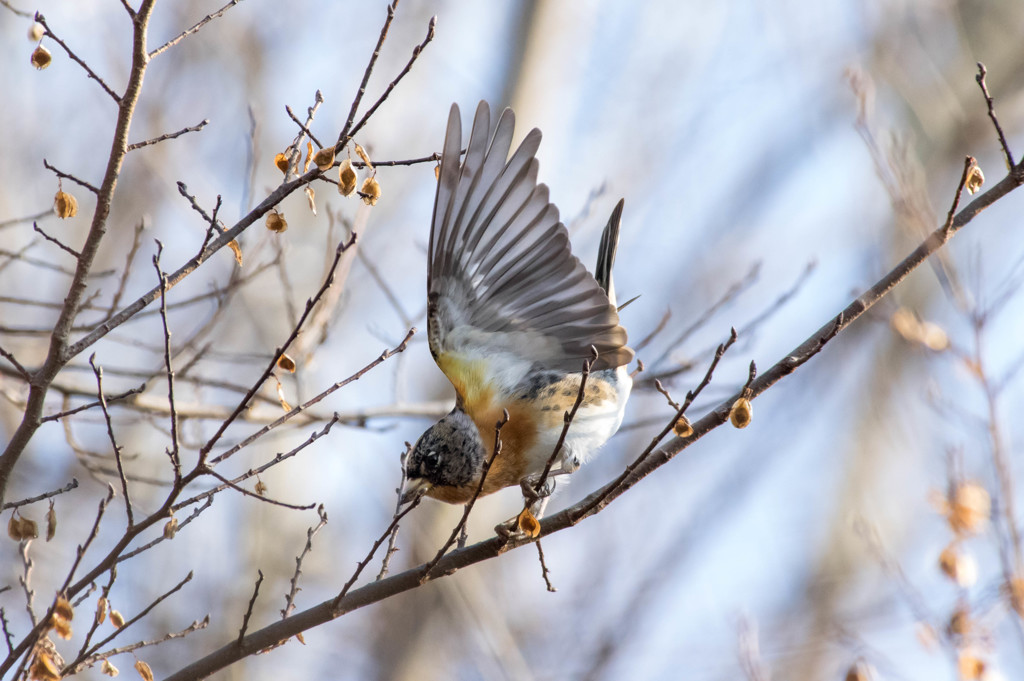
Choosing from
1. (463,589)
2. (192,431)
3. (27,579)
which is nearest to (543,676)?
(463,589)

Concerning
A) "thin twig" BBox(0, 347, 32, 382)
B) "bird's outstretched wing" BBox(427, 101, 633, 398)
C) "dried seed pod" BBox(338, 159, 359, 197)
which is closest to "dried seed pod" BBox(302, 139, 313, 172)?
"dried seed pod" BBox(338, 159, 359, 197)

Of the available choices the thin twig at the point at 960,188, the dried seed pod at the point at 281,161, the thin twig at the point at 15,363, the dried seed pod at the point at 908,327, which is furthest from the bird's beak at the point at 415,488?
the dried seed pod at the point at 908,327

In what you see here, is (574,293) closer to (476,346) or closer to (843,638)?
(476,346)

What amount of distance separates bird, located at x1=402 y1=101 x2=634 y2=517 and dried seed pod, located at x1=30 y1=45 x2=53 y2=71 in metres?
1.14

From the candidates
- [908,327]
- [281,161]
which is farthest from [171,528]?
[908,327]

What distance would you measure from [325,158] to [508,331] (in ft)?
4.42

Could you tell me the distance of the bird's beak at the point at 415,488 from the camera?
127 inches

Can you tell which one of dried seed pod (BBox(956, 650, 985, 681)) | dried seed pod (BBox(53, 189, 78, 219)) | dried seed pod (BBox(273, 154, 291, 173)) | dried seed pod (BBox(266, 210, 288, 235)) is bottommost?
dried seed pod (BBox(956, 650, 985, 681))

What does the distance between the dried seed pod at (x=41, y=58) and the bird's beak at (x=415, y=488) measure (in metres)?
1.79

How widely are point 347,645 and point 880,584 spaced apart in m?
4.85

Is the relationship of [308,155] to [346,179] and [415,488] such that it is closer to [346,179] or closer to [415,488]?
[346,179]

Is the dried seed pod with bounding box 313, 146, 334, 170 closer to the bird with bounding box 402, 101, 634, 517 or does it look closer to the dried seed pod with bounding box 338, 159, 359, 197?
the dried seed pod with bounding box 338, 159, 359, 197

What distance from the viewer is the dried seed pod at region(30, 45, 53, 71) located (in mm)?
2395

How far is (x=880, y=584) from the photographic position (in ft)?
25.5
